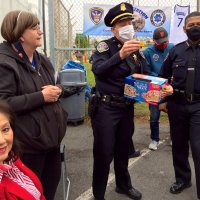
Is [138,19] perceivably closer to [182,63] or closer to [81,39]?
[81,39]

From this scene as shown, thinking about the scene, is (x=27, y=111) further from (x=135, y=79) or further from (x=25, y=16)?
(x=135, y=79)

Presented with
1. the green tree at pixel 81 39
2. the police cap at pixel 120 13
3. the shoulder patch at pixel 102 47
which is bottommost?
the shoulder patch at pixel 102 47

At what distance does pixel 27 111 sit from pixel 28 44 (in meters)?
0.50

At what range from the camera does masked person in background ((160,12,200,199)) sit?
3227 millimetres

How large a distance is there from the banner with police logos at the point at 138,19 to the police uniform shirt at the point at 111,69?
3175 mm

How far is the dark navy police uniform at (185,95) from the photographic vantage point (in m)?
3.24

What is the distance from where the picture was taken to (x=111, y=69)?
2883 mm

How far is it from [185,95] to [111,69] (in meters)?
0.92

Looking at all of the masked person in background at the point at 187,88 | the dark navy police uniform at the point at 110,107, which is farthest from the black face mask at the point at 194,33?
the dark navy police uniform at the point at 110,107

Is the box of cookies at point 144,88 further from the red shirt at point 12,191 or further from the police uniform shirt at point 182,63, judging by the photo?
the red shirt at point 12,191

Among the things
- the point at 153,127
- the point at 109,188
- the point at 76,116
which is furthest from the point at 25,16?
the point at 76,116

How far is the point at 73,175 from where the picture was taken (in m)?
4.17

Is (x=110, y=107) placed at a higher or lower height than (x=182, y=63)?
lower

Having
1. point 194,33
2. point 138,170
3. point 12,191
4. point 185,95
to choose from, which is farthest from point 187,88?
point 12,191
